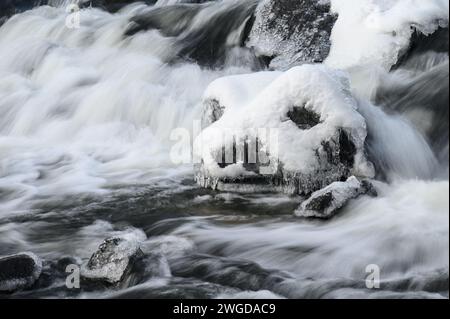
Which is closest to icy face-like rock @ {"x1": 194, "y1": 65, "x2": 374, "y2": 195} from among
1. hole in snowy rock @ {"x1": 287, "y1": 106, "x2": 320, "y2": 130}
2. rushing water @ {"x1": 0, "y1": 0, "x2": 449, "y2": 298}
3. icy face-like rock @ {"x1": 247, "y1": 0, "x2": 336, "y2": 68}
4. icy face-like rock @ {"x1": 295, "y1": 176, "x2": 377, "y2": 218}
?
hole in snowy rock @ {"x1": 287, "y1": 106, "x2": 320, "y2": 130}

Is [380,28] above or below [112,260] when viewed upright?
above

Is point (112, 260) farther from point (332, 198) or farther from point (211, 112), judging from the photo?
point (211, 112)

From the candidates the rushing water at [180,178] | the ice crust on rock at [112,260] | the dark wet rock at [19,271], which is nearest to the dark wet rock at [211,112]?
the rushing water at [180,178]

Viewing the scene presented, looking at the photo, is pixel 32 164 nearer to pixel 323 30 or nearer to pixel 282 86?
pixel 282 86

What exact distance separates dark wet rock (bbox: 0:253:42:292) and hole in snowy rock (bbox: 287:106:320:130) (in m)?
2.77

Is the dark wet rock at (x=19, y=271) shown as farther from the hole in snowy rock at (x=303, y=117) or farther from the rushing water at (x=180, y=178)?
the hole in snowy rock at (x=303, y=117)

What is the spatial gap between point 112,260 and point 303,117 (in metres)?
2.52

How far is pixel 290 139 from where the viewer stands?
6.88 metres

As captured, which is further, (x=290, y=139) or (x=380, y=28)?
(x=380, y=28)

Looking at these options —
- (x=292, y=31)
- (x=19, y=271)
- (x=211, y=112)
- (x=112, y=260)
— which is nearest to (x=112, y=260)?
(x=112, y=260)

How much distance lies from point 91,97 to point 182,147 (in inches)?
77.4
